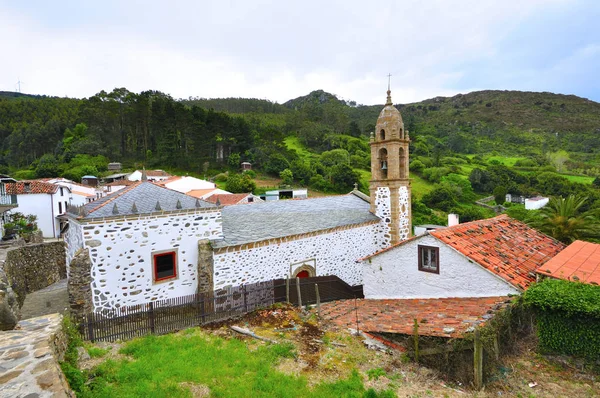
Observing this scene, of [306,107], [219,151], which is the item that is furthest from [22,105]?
[306,107]

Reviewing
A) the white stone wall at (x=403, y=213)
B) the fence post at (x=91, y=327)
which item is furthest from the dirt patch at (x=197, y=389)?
the white stone wall at (x=403, y=213)

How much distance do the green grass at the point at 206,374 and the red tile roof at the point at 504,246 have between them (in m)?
5.29

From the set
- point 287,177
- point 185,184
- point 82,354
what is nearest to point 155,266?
point 82,354

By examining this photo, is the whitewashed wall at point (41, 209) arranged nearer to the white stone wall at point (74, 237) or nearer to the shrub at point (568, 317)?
the white stone wall at point (74, 237)

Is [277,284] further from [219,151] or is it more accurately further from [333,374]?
[219,151]

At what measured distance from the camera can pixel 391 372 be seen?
261 inches

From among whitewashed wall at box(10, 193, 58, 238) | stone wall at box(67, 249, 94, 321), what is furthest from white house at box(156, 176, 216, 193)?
stone wall at box(67, 249, 94, 321)

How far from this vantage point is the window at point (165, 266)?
34.8ft

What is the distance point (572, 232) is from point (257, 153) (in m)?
46.7

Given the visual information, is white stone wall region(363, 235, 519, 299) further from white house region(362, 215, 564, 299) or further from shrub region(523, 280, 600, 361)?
shrub region(523, 280, 600, 361)

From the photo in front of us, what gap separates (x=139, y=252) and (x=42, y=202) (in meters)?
27.2

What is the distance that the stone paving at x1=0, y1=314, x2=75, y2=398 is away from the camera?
3246mm

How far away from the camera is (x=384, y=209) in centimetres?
1698

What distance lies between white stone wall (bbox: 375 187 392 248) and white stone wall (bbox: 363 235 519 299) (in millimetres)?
5733
